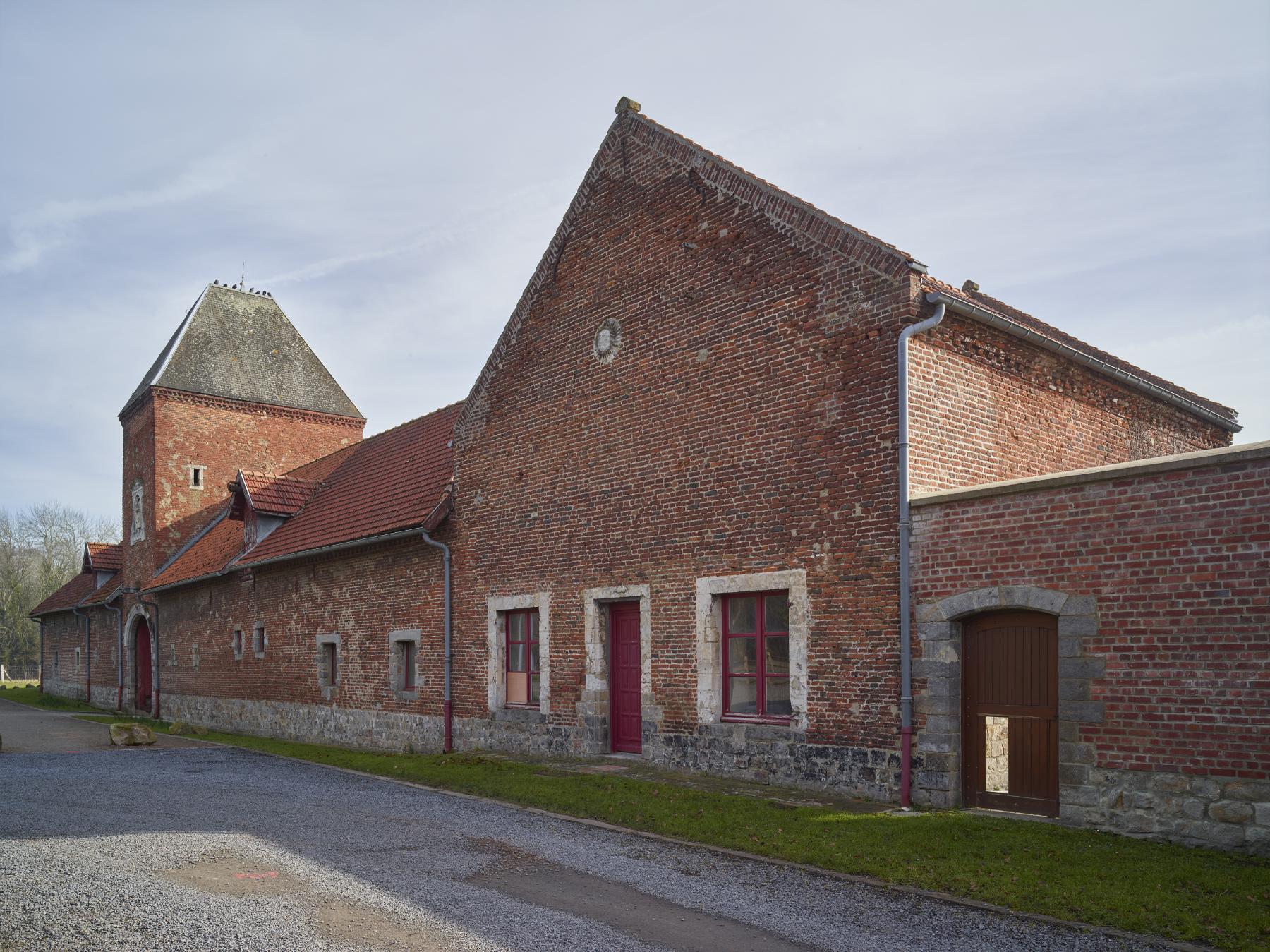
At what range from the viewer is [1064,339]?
1435 cm

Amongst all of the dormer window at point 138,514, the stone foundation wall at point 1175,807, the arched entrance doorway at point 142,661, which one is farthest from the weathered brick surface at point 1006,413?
the arched entrance doorway at point 142,661

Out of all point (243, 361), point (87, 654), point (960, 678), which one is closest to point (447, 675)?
point (960, 678)

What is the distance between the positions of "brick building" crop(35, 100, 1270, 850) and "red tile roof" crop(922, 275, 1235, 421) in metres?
0.12

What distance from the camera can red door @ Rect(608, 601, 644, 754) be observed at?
13773 mm

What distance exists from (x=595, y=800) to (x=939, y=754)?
139 inches

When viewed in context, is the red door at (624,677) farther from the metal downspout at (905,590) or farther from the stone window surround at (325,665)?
the stone window surround at (325,665)

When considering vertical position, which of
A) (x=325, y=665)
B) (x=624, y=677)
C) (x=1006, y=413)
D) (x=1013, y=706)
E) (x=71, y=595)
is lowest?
(x=325, y=665)

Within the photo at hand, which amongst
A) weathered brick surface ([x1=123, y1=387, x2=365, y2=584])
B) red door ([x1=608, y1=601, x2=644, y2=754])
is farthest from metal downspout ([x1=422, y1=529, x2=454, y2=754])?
weathered brick surface ([x1=123, y1=387, x2=365, y2=584])

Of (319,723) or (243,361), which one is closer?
(319,723)

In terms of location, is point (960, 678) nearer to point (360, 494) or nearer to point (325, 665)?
point (325, 665)

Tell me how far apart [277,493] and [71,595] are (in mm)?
23181

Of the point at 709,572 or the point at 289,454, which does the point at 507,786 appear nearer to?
the point at 709,572

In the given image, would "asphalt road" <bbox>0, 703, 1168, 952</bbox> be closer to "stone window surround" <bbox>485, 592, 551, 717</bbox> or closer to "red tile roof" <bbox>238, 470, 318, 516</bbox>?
"stone window surround" <bbox>485, 592, 551, 717</bbox>

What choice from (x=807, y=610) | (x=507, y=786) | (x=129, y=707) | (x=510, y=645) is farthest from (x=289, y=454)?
(x=807, y=610)
